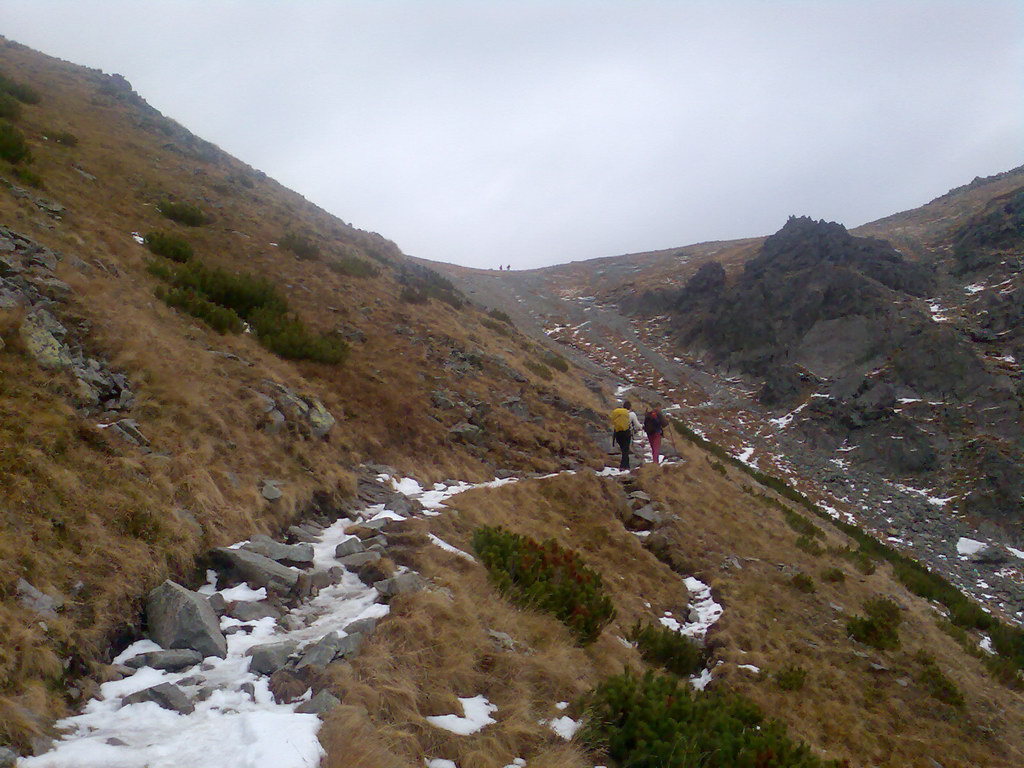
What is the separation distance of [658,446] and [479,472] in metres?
5.95

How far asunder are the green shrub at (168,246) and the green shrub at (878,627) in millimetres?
15920

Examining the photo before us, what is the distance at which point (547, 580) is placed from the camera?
7332 millimetres

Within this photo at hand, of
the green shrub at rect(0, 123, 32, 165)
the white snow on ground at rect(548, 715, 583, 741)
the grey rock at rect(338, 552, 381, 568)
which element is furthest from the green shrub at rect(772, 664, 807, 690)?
the green shrub at rect(0, 123, 32, 165)

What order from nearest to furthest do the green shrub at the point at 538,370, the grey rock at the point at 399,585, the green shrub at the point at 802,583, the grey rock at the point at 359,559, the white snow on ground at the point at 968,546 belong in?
the grey rock at the point at 399,585
the grey rock at the point at 359,559
the green shrub at the point at 802,583
the white snow on ground at the point at 968,546
the green shrub at the point at 538,370

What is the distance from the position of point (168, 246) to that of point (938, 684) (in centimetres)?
1733

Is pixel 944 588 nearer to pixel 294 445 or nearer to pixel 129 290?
pixel 294 445

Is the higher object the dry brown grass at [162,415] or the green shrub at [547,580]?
the dry brown grass at [162,415]

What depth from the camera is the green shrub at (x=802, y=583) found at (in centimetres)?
1098

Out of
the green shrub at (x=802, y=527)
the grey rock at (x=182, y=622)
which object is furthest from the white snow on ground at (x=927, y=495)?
the grey rock at (x=182, y=622)

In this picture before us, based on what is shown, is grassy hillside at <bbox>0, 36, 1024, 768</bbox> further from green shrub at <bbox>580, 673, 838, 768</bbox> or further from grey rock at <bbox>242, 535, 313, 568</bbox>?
grey rock at <bbox>242, 535, 313, 568</bbox>

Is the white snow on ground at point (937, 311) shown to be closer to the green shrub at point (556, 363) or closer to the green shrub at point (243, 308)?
the green shrub at point (556, 363)

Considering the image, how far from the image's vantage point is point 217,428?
7605 mm

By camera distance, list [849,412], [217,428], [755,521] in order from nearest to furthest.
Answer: [217,428] < [755,521] < [849,412]

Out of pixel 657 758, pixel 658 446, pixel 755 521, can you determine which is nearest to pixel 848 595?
pixel 755 521
